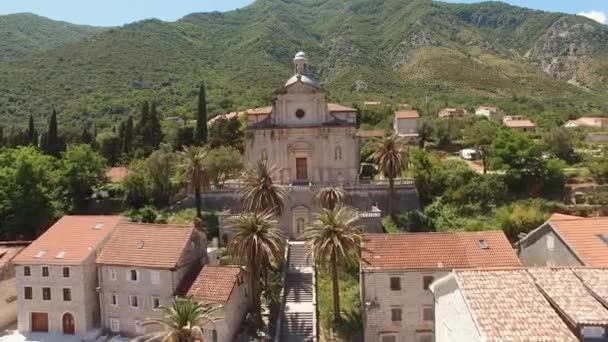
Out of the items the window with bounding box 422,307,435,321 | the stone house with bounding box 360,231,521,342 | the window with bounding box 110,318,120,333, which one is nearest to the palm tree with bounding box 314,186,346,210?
the stone house with bounding box 360,231,521,342

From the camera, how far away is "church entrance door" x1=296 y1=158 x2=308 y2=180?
57.7m

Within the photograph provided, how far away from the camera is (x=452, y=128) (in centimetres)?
8575

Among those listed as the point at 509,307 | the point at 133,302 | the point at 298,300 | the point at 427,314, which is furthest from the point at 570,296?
the point at 133,302

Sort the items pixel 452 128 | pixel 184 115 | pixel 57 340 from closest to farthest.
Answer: pixel 57 340, pixel 452 128, pixel 184 115

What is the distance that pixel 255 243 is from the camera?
37125 mm

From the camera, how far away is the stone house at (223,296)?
35250mm

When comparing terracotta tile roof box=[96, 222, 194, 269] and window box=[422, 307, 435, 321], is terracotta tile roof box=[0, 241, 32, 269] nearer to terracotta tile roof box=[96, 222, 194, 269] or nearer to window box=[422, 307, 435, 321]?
terracotta tile roof box=[96, 222, 194, 269]

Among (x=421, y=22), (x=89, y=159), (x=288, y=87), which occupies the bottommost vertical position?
(x=89, y=159)

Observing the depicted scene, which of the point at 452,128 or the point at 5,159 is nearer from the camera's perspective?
the point at 5,159

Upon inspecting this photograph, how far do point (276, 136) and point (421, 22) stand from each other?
140268mm

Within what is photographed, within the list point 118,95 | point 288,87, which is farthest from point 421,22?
point 288,87

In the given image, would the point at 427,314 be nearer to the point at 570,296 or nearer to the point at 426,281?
the point at 426,281

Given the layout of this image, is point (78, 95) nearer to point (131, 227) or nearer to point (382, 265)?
point (131, 227)

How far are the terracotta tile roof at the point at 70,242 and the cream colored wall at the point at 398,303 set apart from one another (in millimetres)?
18560
